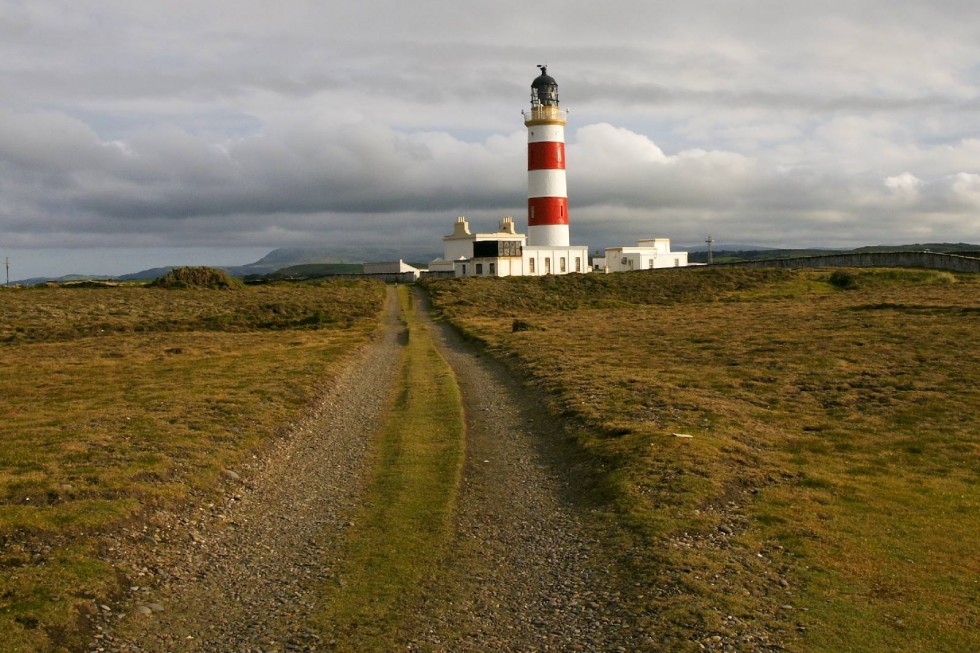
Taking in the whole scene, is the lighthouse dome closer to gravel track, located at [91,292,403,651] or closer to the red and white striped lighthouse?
the red and white striped lighthouse

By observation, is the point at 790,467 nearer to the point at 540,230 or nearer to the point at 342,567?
the point at 342,567

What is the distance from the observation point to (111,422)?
66.2 ft

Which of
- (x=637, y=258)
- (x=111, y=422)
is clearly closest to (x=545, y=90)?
(x=637, y=258)

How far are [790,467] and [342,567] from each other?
959 centimetres

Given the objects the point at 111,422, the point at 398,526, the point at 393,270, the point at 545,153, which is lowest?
the point at 398,526

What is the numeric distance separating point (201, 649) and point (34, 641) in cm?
170

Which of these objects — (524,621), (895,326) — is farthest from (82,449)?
(895,326)

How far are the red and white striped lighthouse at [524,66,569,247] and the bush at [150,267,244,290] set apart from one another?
3198 cm

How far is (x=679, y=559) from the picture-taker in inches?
450

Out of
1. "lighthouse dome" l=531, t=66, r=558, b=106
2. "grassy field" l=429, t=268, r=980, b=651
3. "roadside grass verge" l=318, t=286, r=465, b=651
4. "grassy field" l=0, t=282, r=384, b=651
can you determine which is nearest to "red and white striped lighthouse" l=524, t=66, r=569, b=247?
"lighthouse dome" l=531, t=66, r=558, b=106

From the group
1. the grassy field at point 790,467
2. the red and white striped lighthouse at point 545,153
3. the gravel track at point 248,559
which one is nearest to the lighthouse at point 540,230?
the red and white striped lighthouse at point 545,153

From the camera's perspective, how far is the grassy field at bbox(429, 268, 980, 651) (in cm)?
1007

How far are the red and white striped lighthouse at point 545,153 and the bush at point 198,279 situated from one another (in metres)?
32.0

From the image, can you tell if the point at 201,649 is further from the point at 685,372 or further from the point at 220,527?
the point at 685,372
